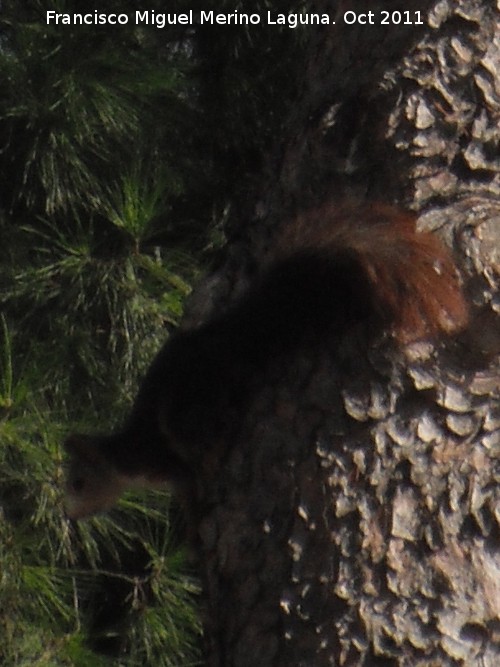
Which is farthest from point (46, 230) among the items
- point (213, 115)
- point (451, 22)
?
point (451, 22)

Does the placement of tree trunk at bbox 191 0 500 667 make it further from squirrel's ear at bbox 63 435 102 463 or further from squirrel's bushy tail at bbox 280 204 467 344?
squirrel's ear at bbox 63 435 102 463

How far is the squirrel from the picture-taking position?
113 centimetres

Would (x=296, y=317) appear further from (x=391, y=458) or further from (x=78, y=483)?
(x=78, y=483)

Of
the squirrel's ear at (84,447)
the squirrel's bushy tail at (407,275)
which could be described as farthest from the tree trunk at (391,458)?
the squirrel's ear at (84,447)

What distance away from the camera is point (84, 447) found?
151 centimetres

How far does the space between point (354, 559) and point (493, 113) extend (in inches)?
16.6

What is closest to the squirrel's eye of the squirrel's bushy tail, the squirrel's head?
the squirrel's head

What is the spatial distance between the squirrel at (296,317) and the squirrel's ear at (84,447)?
150 mm

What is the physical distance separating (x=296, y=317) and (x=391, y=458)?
0.15m

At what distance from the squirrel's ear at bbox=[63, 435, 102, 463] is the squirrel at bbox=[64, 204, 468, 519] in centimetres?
15

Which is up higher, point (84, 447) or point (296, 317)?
point (296, 317)

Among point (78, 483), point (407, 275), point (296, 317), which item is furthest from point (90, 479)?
point (407, 275)

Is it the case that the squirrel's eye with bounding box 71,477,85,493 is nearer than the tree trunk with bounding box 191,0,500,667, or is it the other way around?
the tree trunk with bounding box 191,0,500,667

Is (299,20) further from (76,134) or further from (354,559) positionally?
(354,559)
